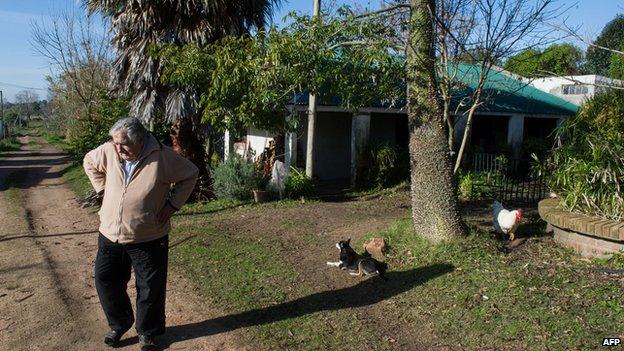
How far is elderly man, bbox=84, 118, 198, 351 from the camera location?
418 centimetres

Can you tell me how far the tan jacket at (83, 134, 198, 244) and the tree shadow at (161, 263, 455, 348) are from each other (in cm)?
94

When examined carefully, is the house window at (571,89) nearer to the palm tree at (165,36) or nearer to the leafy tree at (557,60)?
the leafy tree at (557,60)

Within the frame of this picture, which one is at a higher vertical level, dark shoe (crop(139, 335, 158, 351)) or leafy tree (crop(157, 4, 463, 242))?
leafy tree (crop(157, 4, 463, 242))

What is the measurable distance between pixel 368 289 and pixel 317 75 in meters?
2.34

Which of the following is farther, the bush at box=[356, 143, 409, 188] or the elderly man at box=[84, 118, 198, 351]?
the bush at box=[356, 143, 409, 188]

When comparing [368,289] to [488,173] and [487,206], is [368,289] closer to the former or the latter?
[487,206]

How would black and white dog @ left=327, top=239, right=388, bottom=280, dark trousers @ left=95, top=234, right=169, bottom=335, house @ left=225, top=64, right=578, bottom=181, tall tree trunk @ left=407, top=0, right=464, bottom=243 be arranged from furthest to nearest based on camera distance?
house @ left=225, top=64, right=578, bottom=181, tall tree trunk @ left=407, top=0, right=464, bottom=243, black and white dog @ left=327, top=239, right=388, bottom=280, dark trousers @ left=95, top=234, right=169, bottom=335

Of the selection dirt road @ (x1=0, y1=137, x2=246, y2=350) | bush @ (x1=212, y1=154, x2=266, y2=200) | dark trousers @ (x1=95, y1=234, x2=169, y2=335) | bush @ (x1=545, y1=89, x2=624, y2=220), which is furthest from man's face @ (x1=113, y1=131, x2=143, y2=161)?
bush @ (x1=212, y1=154, x2=266, y2=200)

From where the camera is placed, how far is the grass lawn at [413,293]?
4.40m

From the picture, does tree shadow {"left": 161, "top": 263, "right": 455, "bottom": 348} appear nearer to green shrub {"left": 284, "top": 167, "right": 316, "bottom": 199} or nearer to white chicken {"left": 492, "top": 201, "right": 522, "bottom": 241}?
white chicken {"left": 492, "top": 201, "right": 522, "bottom": 241}

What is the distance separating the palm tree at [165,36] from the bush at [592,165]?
6.62m

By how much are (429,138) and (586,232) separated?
73.5 inches

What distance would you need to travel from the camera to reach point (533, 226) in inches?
300

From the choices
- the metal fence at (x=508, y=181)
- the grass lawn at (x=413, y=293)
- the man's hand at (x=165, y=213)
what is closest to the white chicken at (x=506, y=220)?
the grass lawn at (x=413, y=293)
